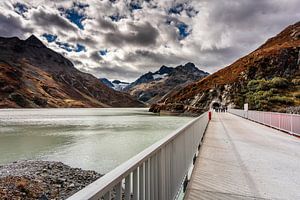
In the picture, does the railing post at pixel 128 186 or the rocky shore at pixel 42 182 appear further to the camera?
the rocky shore at pixel 42 182

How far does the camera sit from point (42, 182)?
8820 mm

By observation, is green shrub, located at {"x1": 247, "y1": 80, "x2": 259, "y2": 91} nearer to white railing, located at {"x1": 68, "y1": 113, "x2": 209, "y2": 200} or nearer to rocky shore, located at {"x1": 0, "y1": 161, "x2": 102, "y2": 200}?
rocky shore, located at {"x1": 0, "y1": 161, "x2": 102, "y2": 200}

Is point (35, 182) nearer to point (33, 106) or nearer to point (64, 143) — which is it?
point (64, 143)

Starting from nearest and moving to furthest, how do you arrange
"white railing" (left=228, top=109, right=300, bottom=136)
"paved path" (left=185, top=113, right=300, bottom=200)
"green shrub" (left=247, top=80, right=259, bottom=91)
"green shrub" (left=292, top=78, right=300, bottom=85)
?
"paved path" (left=185, top=113, right=300, bottom=200) → "white railing" (left=228, top=109, right=300, bottom=136) → "green shrub" (left=292, top=78, right=300, bottom=85) → "green shrub" (left=247, top=80, right=259, bottom=91)

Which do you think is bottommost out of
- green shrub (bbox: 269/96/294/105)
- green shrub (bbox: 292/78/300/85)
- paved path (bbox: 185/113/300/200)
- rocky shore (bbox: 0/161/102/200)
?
rocky shore (bbox: 0/161/102/200)

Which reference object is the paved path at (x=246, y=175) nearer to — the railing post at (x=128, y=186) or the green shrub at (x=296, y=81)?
the railing post at (x=128, y=186)

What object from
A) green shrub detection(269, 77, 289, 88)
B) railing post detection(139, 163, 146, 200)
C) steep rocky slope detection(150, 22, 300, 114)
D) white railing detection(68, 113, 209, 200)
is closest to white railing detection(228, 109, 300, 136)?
white railing detection(68, 113, 209, 200)

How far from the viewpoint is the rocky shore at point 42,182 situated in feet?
25.1

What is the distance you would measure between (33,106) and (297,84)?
11838 cm

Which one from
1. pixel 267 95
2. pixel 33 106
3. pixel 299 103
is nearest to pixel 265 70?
pixel 267 95

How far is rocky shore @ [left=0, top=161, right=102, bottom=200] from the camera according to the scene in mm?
7648

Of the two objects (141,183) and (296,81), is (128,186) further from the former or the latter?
(296,81)

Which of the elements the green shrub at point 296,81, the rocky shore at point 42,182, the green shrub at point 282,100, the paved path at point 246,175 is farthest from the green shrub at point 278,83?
the rocky shore at point 42,182

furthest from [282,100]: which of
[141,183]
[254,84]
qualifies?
[141,183]
